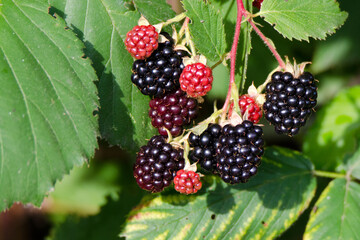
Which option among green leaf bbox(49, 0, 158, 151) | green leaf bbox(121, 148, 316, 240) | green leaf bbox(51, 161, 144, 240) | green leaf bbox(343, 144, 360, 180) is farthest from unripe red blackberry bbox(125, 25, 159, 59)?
green leaf bbox(51, 161, 144, 240)

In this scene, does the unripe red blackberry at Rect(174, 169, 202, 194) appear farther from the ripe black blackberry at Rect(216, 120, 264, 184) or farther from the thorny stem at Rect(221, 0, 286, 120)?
the thorny stem at Rect(221, 0, 286, 120)

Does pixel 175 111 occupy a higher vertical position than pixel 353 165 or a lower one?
higher

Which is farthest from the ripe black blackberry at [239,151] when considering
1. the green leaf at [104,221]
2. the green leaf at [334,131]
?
the green leaf at [104,221]

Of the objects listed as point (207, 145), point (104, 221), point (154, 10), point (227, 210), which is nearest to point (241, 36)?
point (154, 10)

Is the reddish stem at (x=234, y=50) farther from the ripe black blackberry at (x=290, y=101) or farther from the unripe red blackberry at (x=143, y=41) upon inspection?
the unripe red blackberry at (x=143, y=41)

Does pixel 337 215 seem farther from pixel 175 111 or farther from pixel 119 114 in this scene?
pixel 119 114

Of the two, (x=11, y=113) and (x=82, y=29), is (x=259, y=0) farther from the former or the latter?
(x=11, y=113)

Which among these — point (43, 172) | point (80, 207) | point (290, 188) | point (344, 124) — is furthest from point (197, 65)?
point (80, 207)
